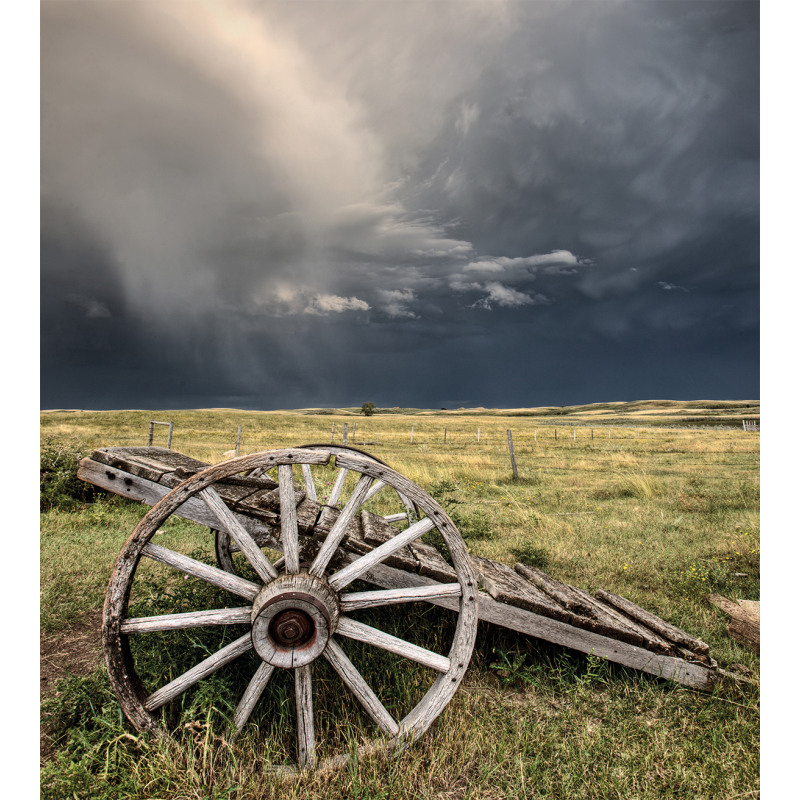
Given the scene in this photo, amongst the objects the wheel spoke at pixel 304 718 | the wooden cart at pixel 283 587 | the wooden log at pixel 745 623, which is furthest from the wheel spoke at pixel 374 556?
the wooden log at pixel 745 623

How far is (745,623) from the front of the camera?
4.38 m

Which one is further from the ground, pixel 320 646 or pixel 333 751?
pixel 320 646

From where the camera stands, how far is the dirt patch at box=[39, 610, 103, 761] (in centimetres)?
384

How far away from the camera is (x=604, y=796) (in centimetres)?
270

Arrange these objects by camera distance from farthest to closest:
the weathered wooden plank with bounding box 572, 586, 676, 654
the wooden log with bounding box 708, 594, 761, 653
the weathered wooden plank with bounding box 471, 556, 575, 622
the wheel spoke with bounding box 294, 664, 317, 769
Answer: the wooden log with bounding box 708, 594, 761, 653 < the weathered wooden plank with bounding box 572, 586, 676, 654 < the weathered wooden plank with bounding box 471, 556, 575, 622 < the wheel spoke with bounding box 294, 664, 317, 769

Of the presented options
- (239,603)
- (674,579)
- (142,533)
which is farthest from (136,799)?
(674,579)

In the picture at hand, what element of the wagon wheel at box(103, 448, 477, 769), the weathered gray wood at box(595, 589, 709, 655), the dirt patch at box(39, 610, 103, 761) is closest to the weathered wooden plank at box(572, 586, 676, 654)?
the weathered gray wood at box(595, 589, 709, 655)

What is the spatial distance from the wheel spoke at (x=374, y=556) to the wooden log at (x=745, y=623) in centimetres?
364

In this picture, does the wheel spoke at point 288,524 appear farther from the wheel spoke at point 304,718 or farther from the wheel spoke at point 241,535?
the wheel spoke at point 304,718

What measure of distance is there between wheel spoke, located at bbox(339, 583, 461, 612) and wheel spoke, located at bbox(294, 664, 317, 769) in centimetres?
42

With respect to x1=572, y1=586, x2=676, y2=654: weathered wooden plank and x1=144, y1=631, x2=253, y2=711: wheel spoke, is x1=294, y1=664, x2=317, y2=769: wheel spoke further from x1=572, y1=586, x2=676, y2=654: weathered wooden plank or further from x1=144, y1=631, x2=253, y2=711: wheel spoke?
x1=572, y1=586, x2=676, y2=654: weathered wooden plank

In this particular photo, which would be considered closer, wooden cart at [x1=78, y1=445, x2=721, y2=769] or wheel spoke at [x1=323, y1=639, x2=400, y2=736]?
wooden cart at [x1=78, y1=445, x2=721, y2=769]

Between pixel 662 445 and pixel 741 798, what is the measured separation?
29.1 meters

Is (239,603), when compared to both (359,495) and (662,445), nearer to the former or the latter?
(359,495)
